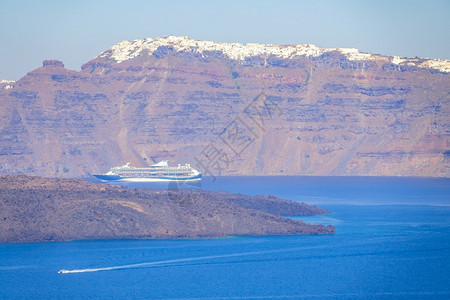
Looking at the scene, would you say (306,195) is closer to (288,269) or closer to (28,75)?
(288,269)

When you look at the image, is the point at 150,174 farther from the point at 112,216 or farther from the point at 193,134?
the point at 112,216

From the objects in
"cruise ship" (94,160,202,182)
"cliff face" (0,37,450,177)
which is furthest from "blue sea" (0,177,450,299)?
"cliff face" (0,37,450,177)

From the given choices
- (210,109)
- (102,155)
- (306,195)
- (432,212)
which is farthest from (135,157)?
(432,212)

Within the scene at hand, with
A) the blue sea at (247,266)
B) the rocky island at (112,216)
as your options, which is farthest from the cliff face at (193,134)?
the blue sea at (247,266)

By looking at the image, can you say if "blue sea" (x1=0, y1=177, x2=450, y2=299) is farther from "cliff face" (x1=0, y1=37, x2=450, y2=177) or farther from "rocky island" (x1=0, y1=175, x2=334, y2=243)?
"cliff face" (x1=0, y1=37, x2=450, y2=177)

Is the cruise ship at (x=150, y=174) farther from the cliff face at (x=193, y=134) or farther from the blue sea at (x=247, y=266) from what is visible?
the blue sea at (x=247, y=266)
